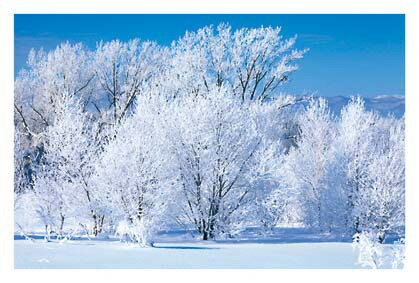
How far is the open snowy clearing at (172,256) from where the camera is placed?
32.4ft

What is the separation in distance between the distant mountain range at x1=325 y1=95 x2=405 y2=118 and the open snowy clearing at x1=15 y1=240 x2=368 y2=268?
548 cm

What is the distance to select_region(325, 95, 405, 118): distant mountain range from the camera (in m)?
15.8

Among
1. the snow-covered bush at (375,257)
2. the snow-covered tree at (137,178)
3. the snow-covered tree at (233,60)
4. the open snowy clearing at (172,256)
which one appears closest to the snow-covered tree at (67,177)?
the snow-covered tree at (137,178)

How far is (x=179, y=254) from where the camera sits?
10.6 metres

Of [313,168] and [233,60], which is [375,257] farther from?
[233,60]

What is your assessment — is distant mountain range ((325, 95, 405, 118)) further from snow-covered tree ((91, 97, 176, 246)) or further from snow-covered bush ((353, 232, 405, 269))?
snow-covered tree ((91, 97, 176, 246))

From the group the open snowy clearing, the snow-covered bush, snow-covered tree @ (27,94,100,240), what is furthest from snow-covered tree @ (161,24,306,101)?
the snow-covered bush
